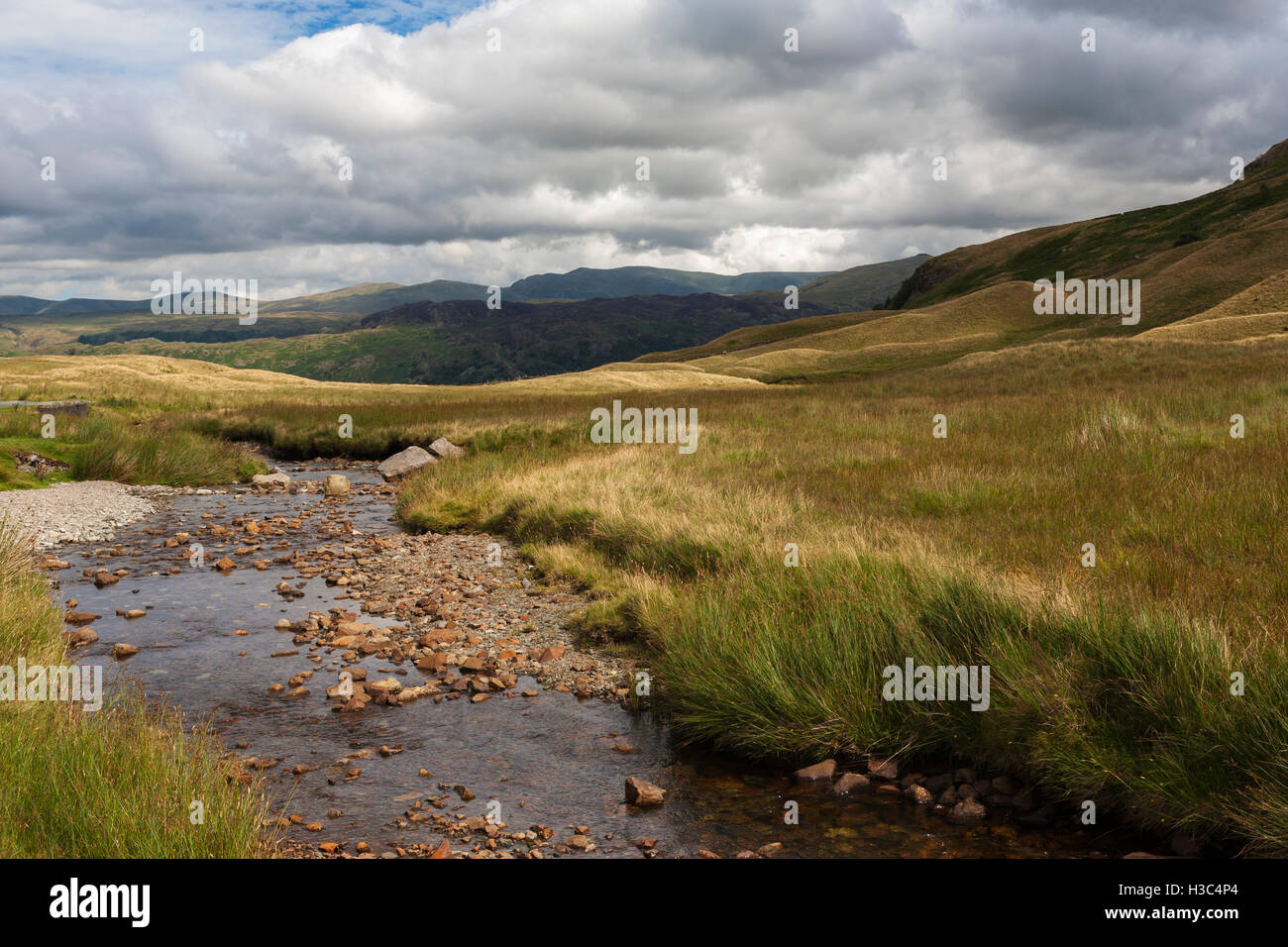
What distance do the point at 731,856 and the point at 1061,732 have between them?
2.64m

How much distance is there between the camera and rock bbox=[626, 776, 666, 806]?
248 inches

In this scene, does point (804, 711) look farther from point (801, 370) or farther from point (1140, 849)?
point (801, 370)

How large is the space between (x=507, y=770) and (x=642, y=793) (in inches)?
51.1

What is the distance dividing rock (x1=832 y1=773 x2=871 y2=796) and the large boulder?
69.7ft

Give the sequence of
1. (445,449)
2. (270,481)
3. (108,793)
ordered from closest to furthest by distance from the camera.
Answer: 1. (108,793)
2. (270,481)
3. (445,449)

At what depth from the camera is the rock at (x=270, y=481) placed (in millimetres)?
24828

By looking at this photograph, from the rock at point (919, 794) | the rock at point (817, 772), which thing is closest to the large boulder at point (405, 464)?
the rock at point (817, 772)

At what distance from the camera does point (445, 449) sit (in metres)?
27.3

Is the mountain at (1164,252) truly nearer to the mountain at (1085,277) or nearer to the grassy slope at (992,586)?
the mountain at (1085,277)
